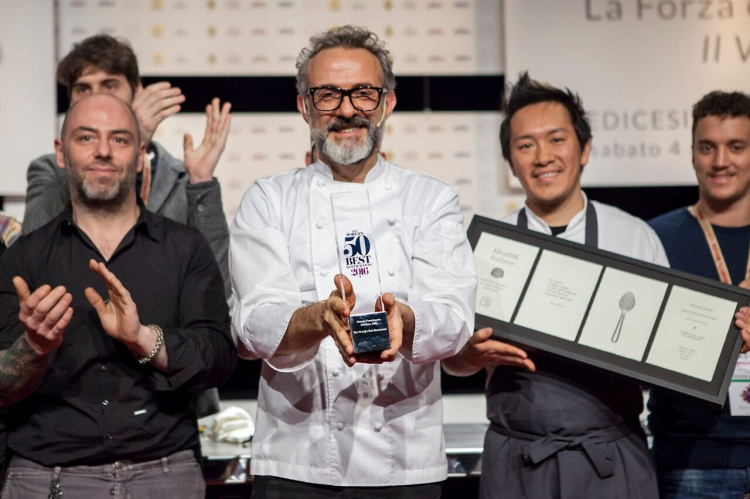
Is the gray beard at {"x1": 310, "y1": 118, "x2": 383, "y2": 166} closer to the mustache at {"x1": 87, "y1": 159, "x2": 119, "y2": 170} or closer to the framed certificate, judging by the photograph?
the framed certificate

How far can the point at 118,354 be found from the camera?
2.39 m

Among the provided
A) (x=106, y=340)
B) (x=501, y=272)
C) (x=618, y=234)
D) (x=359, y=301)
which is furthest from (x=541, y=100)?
(x=106, y=340)

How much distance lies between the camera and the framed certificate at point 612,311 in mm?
2523

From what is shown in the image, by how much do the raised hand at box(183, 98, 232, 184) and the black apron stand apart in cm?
131

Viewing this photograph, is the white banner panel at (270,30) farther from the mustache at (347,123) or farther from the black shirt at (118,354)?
the mustache at (347,123)

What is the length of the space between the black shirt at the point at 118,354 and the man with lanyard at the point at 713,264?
1522mm

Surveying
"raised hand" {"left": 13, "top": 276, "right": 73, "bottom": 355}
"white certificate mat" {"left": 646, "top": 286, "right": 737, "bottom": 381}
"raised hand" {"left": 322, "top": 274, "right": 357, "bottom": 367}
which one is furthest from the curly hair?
"white certificate mat" {"left": 646, "top": 286, "right": 737, "bottom": 381}

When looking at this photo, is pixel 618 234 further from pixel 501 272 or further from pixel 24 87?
pixel 24 87

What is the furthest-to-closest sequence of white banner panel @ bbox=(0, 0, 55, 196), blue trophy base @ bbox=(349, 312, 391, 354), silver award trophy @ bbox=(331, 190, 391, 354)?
white banner panel @ bbox=(0, 0, 55, 196)
silver award trophy @ bbox=(331, 190, 391, 354)
blue trophy base @ bbox=(349, 312, 391, 354)

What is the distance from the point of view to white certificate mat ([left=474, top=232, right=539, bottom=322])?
2602 mm

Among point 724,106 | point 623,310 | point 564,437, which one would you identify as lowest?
point 564,437

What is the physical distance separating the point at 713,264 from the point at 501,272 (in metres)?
0.83

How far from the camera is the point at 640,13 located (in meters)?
4.53

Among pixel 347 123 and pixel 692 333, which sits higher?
pixel 347 123
